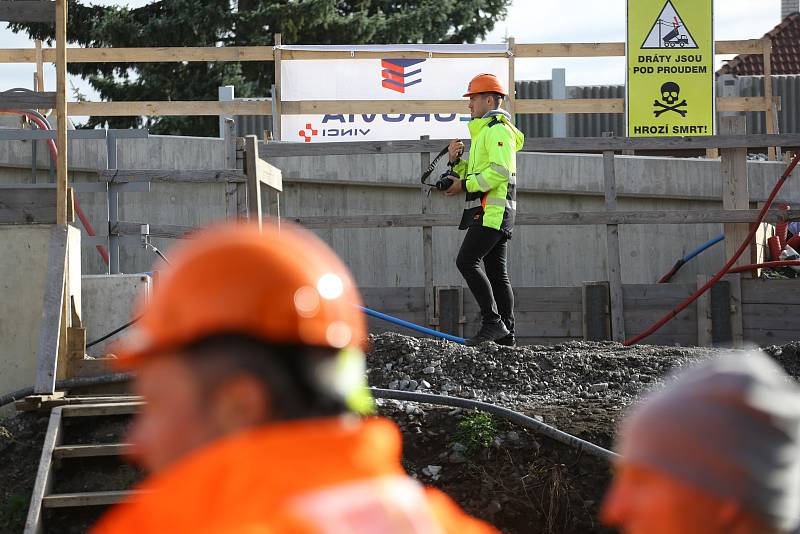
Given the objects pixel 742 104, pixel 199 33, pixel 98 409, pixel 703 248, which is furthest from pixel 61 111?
pixel 199 33

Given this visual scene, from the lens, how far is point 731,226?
11156 millimetres

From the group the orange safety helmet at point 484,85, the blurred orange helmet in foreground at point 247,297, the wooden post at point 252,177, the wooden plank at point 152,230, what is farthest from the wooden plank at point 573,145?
the blurred orange helmet in foreground at point 247,297

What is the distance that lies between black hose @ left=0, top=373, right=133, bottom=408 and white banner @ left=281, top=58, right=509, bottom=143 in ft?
24.6

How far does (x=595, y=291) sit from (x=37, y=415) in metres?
5.29

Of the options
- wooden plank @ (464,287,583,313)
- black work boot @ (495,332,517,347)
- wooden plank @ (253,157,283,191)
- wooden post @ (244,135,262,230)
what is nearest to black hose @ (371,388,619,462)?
wooden post @ (244,135,262,230)

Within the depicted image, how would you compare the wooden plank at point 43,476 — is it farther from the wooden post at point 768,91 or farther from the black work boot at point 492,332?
the wooden post at point 768,91

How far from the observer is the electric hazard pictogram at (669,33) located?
14.5m

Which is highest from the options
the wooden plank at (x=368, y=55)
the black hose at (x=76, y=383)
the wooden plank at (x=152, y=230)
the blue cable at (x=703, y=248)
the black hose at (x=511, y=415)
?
the wooden plank at (x=368, y=55)

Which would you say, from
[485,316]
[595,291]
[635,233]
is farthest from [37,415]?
[635,233]

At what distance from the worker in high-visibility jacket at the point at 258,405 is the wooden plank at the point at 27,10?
6819 millimetres

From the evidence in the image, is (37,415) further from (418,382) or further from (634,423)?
(634,423)

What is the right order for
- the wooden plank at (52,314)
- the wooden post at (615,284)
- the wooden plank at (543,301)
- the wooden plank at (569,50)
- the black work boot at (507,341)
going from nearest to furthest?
the wooden plank at (52,314) < the black work boot at (507,341) < the wooden post at (615,284) < the wooden plank at (543,301) < the wooden plank at (569,50)

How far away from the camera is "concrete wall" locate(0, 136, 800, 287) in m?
14.9

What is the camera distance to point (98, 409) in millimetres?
7066
